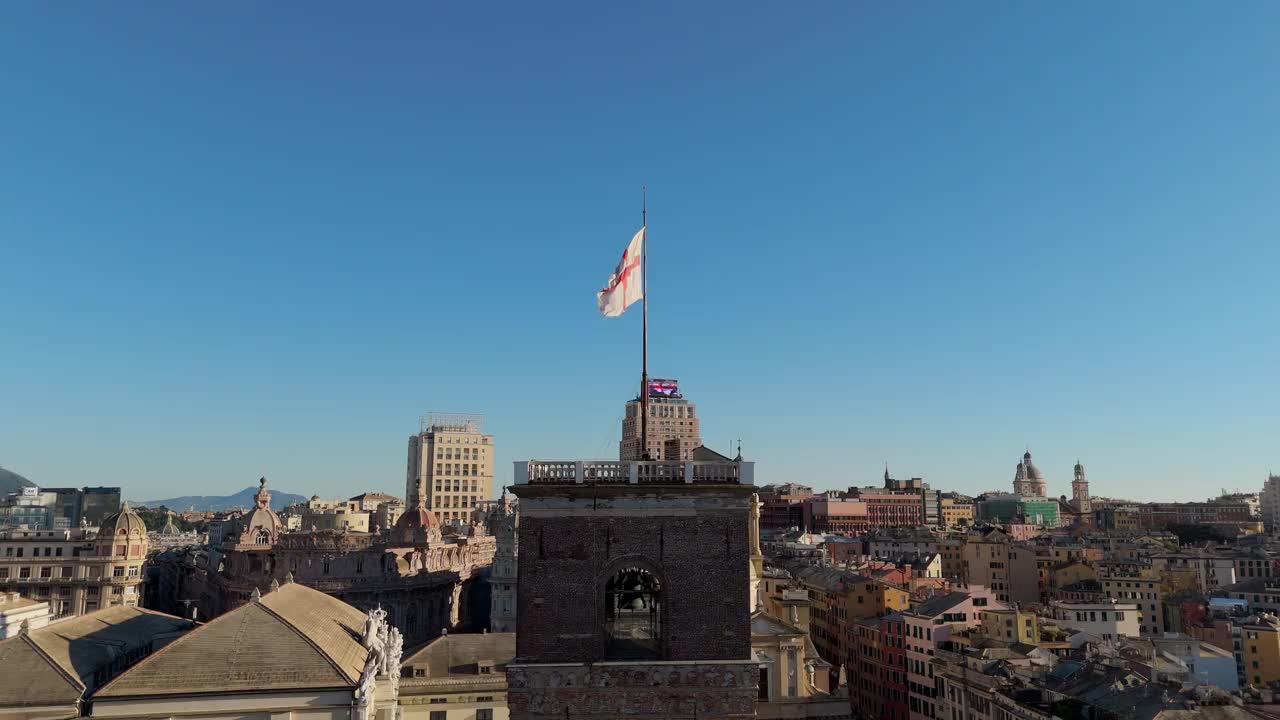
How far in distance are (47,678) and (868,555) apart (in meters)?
155

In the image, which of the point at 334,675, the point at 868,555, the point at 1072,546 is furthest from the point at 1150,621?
the point at 334,675

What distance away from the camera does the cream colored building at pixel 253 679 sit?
41.4 meters

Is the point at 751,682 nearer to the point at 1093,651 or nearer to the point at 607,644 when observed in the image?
the point at 607,644

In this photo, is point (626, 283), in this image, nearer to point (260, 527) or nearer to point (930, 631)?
point (930, 631)

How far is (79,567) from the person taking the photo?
364 feet

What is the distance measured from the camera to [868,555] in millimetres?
179375

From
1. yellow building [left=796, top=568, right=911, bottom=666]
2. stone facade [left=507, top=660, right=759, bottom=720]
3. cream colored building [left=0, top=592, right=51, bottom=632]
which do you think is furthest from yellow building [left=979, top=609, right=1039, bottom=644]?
cream colored building [left=0, top=592, right=51, bottom=632]

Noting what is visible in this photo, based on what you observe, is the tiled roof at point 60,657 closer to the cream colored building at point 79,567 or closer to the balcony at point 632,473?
the balcony at point 632,473

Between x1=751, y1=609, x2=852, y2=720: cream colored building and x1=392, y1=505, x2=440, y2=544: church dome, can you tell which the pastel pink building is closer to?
x1=751, y1=609, x2=852, y2=720: cream colored building

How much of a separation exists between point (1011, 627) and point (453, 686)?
2577 inches

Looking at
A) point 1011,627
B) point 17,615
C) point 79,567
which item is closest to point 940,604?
point 1011,627

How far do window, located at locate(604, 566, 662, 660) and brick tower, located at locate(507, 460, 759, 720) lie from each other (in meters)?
0.07

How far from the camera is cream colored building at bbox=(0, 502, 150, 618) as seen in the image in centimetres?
11000

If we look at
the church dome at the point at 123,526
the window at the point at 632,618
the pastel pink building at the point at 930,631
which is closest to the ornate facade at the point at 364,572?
the church dome at the point at 123,526
